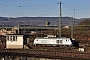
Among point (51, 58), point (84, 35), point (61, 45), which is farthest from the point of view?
point (84, 35)

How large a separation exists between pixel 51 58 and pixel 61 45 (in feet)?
35.4

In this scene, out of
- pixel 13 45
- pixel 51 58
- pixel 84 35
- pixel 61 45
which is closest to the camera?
pixel 51 58

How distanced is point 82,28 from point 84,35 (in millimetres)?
6022

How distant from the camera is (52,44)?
26.5 meters

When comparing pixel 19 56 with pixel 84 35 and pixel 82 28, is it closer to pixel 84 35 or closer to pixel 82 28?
pixel 84 35

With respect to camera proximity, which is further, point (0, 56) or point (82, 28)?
point (82, 28)

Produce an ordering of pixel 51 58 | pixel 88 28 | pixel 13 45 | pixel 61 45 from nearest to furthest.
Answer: pixel 51 58, pixel 13 45, pixel 61 45, pixel 88 28

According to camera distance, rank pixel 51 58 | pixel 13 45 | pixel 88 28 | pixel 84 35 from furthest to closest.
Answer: pixel 88 28 → pixel 84 35 → pixel 13 45 → pixel 51 58

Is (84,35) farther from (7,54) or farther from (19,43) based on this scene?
(7,54)

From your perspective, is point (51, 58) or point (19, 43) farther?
point (19, 43)

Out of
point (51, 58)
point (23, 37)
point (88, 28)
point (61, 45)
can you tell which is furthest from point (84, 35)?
point (51, 58)

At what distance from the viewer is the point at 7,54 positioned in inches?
647

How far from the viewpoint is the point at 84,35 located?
36.7m

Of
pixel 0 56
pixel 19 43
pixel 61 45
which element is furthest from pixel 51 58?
pixel 61 45
